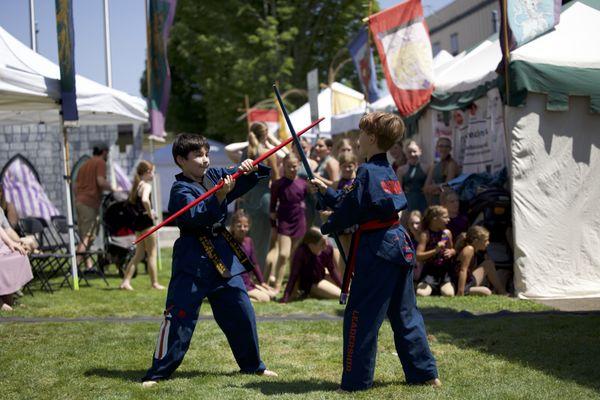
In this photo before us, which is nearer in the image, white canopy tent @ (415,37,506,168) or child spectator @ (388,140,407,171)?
white canopy tent @ (415,37,506,168)

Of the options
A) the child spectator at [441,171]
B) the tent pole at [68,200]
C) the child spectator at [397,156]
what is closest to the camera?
the tent pole at [68,200]

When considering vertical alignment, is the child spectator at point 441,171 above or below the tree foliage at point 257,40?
below

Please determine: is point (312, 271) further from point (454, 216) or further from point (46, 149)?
point (46, 149)

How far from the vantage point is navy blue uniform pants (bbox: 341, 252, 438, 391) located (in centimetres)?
538

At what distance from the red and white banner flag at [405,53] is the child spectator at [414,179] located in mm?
531

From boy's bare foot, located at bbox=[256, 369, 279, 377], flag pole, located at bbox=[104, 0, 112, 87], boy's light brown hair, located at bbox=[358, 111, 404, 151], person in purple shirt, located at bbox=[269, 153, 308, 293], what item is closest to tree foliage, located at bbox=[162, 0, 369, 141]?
flag pole, located at bbox=[104, 0, 112, 87]

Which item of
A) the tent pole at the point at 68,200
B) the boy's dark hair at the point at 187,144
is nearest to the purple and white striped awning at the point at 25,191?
the tent pole at the point at 68,200

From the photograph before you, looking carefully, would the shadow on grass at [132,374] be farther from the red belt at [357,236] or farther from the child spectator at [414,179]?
the child spectator at [414,179]

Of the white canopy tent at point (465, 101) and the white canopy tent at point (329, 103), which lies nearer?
the white canopy tent at point (465, 101)

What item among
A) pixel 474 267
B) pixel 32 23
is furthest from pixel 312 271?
pixel 32 23

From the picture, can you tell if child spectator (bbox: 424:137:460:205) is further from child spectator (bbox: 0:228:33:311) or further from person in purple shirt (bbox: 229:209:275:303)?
child spectator (bbox: 0:228:33:311)

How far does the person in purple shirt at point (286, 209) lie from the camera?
11.0 m

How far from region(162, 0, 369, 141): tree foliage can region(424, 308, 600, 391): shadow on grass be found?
1031 inches

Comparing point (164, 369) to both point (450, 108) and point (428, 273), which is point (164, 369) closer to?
point (428, 273)
